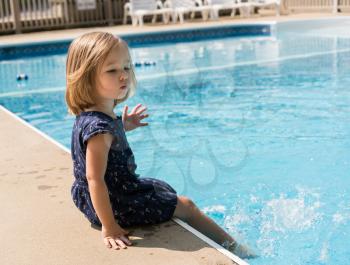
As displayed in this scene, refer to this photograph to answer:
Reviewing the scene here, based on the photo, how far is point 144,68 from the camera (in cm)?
1030

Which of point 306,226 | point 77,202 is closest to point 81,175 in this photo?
point 77,202

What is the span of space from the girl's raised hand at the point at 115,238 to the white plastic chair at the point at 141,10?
13.7m

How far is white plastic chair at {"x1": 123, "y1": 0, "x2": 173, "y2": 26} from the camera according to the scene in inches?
618

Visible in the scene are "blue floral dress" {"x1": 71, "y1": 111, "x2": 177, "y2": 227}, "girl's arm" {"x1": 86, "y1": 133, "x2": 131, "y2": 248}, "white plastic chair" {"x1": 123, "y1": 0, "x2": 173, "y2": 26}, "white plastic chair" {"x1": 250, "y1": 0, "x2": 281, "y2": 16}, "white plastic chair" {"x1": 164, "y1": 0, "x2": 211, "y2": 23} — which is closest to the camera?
"girl's arm" {"x1": 86, "y1": 133, "x2": 131, "y2": 248}

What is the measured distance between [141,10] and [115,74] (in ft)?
45.5

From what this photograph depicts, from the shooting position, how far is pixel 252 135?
565 centimetres

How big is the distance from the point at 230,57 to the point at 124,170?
29.4ft

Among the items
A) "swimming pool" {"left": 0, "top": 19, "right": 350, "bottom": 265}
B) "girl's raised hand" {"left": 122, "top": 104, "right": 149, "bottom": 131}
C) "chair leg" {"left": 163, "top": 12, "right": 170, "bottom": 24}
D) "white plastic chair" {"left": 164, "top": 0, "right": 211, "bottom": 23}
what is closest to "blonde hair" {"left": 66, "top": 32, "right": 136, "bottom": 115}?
"girl's raised hand" {"left": 122, "top": 104, "right": 149, "bottom": 131}

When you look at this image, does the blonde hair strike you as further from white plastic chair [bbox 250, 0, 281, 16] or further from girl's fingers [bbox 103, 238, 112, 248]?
white plastic chair [bbox 250, 0, 281, 16]

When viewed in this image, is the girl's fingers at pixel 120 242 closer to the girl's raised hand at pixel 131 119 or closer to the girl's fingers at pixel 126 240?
the girl's fingers at pixel 126 240

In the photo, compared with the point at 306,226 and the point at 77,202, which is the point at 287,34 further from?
the point at 77,202

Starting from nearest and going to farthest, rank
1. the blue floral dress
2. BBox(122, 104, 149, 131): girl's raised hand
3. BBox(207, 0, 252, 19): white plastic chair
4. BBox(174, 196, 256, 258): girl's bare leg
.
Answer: the blue floral dress, BBox(174, 196, 256, 258): girl's bare leg, BBox(122, 104, 149, 131): girl's raised hand, BBox(207, 0, 252, 19): white plastic chair

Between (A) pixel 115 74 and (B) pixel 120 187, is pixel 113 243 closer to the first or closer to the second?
(B) pixel 120 187

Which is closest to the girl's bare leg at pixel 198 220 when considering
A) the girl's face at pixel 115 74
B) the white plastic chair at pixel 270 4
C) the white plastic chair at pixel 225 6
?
the girl's face at pixel 115 74
